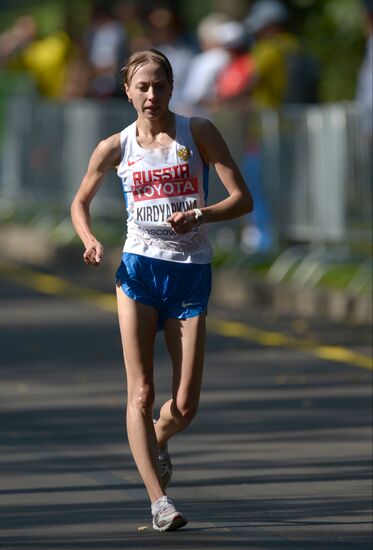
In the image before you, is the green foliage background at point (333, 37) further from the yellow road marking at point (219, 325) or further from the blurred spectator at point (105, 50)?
the yellow road marking at point (219, 325)

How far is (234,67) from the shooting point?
690 inches

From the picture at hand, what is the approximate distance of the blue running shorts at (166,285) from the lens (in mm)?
7566

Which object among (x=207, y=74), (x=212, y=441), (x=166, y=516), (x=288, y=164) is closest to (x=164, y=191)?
(x=166, y=516)

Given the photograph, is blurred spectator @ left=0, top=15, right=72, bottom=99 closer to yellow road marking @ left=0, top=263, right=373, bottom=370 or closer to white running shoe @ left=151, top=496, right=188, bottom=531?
yellow road marking @ left=0, top=263, right=373, bottom=370

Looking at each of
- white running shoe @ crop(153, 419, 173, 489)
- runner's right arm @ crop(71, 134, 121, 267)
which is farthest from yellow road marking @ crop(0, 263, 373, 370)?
runner's right arm @ crop(71, 134, 121, 267)

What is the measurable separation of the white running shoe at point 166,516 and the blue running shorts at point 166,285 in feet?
2.49

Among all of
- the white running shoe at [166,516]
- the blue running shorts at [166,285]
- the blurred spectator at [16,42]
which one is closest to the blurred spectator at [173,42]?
the blurred spectator at [16,42]

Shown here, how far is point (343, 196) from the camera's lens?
596 inches

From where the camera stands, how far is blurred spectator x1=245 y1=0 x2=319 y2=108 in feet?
56.6

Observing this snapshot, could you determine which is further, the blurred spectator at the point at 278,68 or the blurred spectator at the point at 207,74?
the blurred spectator at the point at 207,74

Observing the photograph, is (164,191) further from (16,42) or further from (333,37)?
(333,37)

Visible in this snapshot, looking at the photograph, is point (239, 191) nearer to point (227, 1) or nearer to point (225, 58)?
point (225, 58)

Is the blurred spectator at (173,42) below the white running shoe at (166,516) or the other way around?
the other way around

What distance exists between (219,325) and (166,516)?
7.14 m
